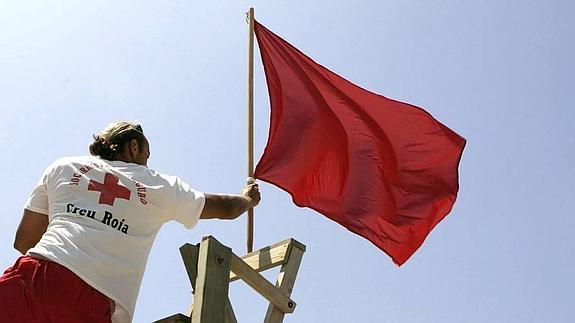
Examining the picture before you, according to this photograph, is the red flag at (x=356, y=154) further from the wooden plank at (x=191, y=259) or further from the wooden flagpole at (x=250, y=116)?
the wooden plank at (x=191, y=259)

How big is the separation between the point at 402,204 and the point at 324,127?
1.04 meters

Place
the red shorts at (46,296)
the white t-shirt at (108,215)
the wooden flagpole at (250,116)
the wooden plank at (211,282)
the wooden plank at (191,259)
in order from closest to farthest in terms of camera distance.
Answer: the red shorts at (46,296) → the white t-shirt at (108,215) → the wooden plank at (211,282) → the wooden plank at (191,259) → the wooden flagpole at (250,116)

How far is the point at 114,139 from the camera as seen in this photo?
466 centimetres

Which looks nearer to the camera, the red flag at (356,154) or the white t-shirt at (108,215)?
the white t-shirt at (108,215)

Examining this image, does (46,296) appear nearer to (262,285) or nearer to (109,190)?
(109,190)

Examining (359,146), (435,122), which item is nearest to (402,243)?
(359,146)

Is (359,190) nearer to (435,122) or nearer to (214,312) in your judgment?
(435,122)

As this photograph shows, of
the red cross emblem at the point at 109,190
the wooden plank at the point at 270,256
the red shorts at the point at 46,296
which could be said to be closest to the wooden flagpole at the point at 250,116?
the wooden plank at the point at 270,256

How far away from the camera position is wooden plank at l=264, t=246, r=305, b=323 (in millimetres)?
5121

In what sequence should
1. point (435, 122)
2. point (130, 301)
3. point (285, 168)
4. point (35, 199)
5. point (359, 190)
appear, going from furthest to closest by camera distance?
point (435, 122) → point (359, 190) → point (285, 168) → point (35, 199) → point (130, 301)

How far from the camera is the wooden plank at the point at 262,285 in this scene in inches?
189

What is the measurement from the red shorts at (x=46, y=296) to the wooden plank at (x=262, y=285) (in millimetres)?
936

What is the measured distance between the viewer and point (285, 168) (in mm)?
7480

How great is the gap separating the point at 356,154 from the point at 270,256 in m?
3.11
